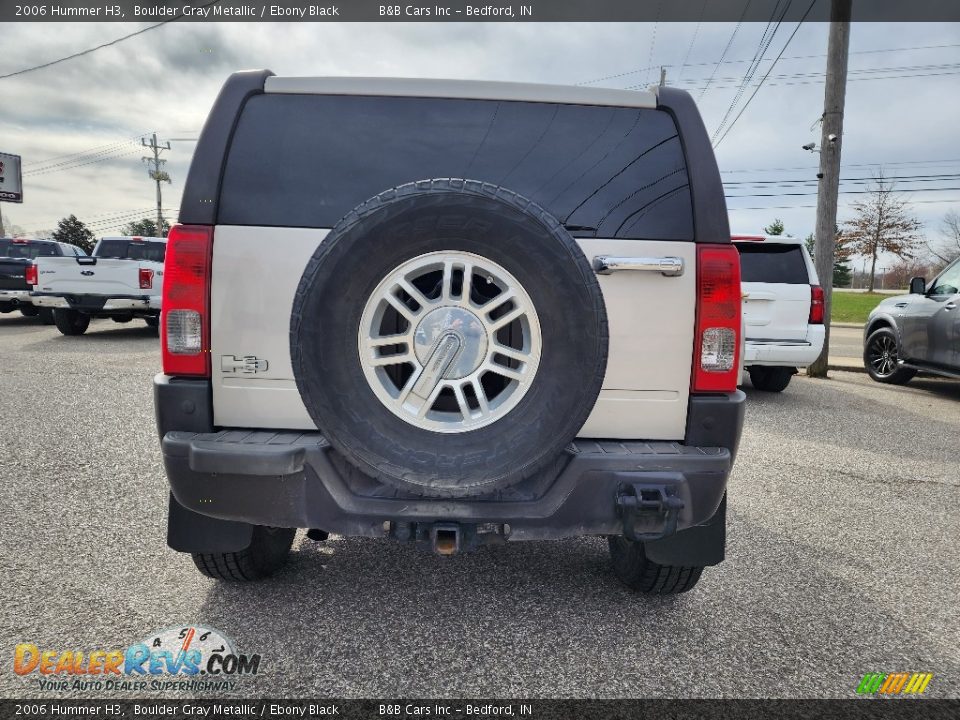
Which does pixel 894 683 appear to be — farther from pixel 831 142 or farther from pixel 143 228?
pixel 143 228

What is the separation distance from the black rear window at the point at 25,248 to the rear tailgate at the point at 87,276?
529 cm

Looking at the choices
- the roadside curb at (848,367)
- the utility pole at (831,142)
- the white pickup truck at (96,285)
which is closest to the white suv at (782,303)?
the utility pole at (831,142)

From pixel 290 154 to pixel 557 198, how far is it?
964mm

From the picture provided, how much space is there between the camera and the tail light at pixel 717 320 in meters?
2.08

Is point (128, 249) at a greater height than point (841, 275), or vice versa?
point (841, 275)

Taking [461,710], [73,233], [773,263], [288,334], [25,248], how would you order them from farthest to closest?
[73,233], [25,248], [773,263], [288,334], [461,710]

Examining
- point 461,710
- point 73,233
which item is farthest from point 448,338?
point 73,233

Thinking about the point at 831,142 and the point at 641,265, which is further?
the point at 831,142

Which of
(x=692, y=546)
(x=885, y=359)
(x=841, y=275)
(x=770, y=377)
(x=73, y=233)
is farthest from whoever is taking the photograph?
(x=841, y=275)

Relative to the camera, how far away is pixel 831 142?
9391 mm

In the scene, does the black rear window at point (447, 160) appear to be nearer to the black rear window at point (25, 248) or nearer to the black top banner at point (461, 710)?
the black top banner at point (461, 710)

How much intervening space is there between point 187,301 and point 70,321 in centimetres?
1223

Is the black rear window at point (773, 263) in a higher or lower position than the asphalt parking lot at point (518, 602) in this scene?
higher

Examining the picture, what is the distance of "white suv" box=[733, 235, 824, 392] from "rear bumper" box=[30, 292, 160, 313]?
10317 millimetres
